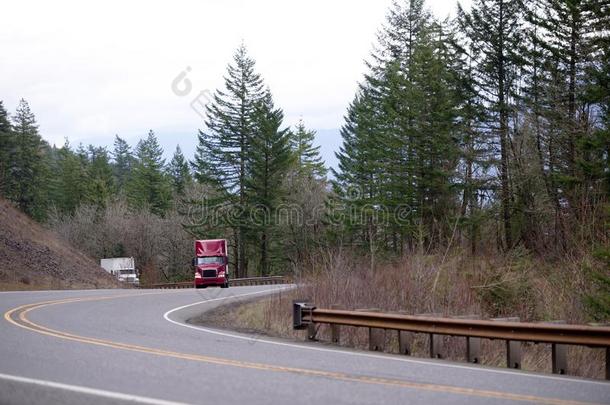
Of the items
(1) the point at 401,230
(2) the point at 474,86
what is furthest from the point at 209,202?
(2) the point at 474,86

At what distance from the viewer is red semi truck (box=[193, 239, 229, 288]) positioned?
4041 centimetres

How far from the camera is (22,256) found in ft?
127

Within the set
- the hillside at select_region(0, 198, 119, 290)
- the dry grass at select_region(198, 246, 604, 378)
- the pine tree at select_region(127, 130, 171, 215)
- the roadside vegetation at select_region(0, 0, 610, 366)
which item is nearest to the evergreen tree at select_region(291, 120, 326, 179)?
the roadside vegetation at select_region(0, 0, 610, 366)

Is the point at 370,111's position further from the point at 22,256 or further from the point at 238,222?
the point at 22,256

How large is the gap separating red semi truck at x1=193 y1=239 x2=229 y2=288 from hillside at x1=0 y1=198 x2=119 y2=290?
6.32 metres

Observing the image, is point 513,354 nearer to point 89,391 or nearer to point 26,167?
point 89,391

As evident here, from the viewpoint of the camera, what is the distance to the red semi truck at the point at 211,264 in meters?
40.4

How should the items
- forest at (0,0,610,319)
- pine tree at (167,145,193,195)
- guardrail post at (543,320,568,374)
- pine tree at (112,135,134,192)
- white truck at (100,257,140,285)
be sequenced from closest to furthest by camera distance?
guardrail post at (543,320,568,374) → forest at (0,0,610,319) → white truck at (100,257,140,285) → pine tree at (167,145,193,195) → pine tree at (112,135,134,192)

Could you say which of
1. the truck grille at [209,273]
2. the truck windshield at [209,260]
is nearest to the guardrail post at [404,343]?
the truck grille at [209,273]

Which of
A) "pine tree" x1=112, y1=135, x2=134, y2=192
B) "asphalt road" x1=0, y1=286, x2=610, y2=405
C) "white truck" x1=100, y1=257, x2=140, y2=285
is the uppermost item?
"pine tree" x1=112, y1=135, x2=134, y2=192

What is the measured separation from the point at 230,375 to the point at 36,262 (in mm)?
33786

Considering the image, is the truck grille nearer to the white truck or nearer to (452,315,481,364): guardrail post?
the white truck

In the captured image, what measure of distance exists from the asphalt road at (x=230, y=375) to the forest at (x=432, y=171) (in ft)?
21.6

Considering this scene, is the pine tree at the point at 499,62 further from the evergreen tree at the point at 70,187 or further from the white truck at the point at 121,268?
the evergreen tree at the point at 70,187
